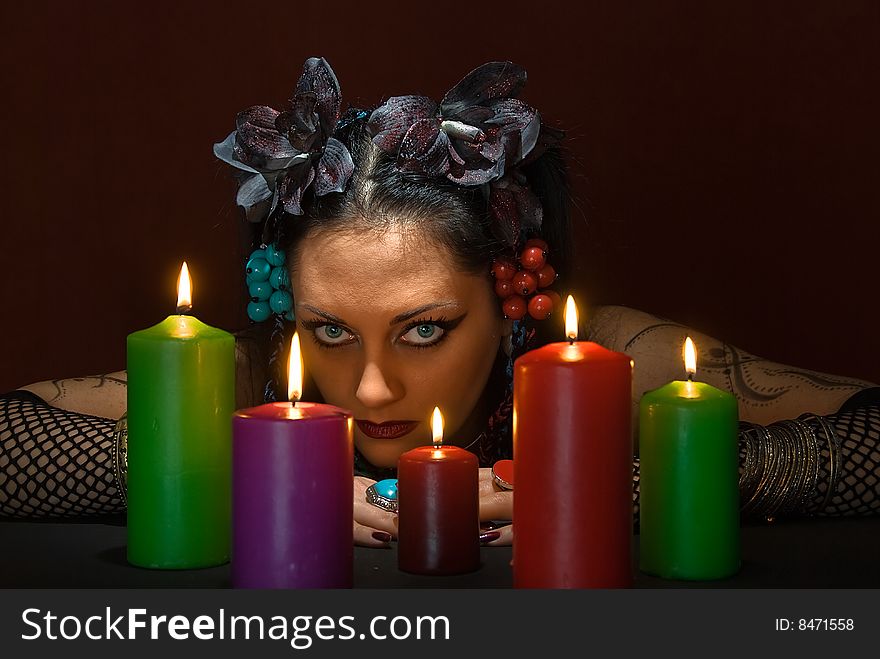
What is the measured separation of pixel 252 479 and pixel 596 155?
65.7 inches

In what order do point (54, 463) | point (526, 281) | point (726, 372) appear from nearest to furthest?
point (54, 463)
point (526, 281)
point (726, 372)

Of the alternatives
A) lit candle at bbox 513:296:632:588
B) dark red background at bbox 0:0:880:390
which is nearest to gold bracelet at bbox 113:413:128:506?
lit candle at bbox 513:296:632:588

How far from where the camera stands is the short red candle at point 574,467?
0.92 meters

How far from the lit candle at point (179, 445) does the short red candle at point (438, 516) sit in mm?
158

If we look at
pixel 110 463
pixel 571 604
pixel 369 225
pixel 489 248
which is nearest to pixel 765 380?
pixel 489 248

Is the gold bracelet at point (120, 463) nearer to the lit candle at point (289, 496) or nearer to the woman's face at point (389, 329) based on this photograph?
the woman's face at point (389, 329)

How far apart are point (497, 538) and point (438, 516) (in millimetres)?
169

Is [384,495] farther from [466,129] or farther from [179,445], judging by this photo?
[466,129]

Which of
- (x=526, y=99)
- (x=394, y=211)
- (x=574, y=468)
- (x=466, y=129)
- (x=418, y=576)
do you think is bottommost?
(x=418, y=576)

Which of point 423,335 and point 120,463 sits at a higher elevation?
point 423,335

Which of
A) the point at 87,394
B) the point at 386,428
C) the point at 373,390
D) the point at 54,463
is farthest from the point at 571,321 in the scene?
the point at 87,394

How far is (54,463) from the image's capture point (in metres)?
1.53

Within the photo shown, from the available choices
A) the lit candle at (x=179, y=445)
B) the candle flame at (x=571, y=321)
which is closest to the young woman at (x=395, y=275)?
the lit candle at (x=179, y=445)

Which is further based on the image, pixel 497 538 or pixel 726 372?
pixel 726 372
